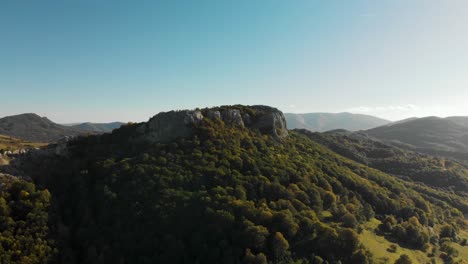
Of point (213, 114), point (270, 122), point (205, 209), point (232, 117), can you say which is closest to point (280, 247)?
point (205, 209)

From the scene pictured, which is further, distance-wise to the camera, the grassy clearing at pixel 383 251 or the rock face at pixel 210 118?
the rock face at pixel 210 118

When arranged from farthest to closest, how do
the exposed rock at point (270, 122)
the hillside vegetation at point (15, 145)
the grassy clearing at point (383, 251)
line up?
the exposed rock at point (270, 122)
the hillside vegetation at point (15, 145)
the grassy clearing at point (383, 251)

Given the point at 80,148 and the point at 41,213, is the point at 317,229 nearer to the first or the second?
the point at 41,213

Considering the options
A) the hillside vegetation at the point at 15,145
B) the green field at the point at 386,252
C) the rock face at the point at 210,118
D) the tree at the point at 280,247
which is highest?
the rock face at the point at 210,118

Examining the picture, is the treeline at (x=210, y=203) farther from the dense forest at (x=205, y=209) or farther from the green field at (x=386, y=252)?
the green field at (x=386, y=252)

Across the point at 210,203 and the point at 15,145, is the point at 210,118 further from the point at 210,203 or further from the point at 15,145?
the point at 15,145

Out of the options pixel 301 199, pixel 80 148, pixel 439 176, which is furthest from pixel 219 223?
pixel 439 176

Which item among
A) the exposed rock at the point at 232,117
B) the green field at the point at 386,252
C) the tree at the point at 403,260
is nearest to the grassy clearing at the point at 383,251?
the green field at the point at 386,252

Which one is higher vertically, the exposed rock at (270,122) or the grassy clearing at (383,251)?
the exposed rock at (270,122)

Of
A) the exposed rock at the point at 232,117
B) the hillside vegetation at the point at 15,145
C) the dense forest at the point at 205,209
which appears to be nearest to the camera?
the dense forest at the point at 205,209
